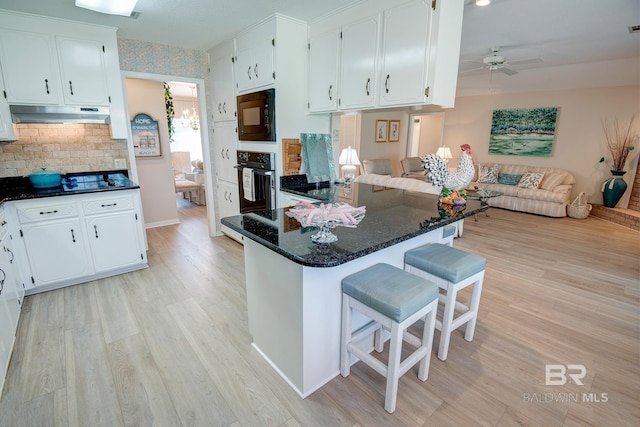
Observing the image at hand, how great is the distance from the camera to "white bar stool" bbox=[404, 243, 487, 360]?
73.4 inches

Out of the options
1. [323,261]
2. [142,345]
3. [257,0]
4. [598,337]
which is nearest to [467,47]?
[257,0]

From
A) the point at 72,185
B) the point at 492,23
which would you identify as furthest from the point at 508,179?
the point at 72,185

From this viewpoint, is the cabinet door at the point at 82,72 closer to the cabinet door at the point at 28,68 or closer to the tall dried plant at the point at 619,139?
the cabinet door at the point at 28,68

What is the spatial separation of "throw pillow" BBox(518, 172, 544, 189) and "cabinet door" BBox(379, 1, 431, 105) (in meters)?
5.36

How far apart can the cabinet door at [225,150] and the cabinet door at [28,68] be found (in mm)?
1650

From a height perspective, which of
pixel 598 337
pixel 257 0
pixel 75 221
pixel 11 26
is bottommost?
pixel 598 337

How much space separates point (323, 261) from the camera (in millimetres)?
1299

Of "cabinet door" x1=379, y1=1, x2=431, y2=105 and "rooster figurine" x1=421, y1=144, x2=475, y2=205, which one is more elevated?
"cabinet door" x1=379, y1=1, x2=431, y2=105

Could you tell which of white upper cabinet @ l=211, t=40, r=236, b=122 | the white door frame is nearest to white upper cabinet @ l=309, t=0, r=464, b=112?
white upper cabinet @ l=211, t=40, r=236, b=122

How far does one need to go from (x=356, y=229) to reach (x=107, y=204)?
2.61 m

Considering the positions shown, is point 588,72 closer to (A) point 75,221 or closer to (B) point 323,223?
(B) point 323,223

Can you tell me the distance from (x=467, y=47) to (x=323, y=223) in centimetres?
409

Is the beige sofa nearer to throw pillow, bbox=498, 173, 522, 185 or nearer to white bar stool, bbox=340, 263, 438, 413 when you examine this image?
throw pillow, bbox=498, 173, 522, 185

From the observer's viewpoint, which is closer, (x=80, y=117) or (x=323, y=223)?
(x=323, y=223)
